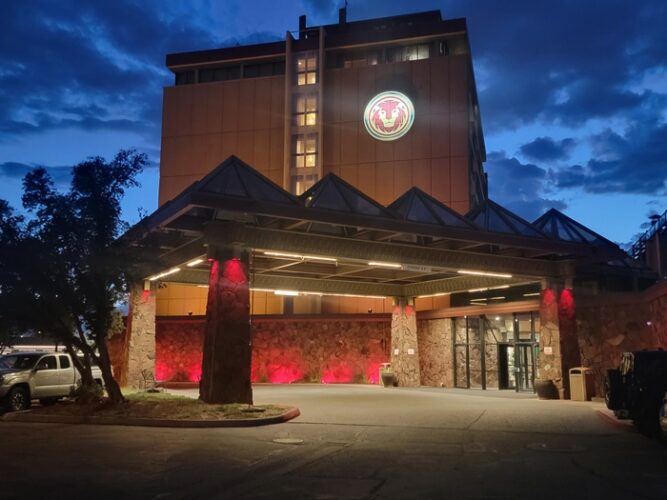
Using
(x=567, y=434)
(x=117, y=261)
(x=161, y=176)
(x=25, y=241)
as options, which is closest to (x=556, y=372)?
(x=567, y=434)

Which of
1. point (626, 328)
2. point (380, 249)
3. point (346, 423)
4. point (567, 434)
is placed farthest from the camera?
point (626, 328)

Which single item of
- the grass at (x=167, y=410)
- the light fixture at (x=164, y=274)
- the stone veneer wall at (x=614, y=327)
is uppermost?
the light fixture at (x=164, y=274)

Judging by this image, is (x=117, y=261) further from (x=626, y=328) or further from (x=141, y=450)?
(x=626, y=328)

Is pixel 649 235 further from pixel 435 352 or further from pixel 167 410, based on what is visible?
pixel 167 410

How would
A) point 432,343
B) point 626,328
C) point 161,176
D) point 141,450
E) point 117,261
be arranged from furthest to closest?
point 161,176 < point 432,343 < point 626,328 < point 117,261 < point 141,450

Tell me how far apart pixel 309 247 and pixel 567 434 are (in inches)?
376

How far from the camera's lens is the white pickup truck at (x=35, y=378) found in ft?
62.7

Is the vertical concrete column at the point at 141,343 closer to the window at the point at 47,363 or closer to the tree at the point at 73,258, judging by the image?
the window at the point at 47,363

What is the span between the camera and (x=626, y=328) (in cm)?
2445

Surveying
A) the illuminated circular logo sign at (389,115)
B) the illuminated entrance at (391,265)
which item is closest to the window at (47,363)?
the illuminated entrance at (391,265)

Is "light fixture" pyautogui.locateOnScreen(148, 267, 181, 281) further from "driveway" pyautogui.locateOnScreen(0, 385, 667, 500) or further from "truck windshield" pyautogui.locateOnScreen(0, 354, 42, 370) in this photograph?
"driveway" pyautogui.locateOnScreen(0, 385, 667, 500)

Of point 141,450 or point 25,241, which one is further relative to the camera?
point 25,241

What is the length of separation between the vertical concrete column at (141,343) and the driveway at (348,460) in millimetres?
11765

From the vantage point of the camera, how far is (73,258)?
1747cm
